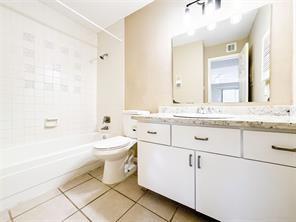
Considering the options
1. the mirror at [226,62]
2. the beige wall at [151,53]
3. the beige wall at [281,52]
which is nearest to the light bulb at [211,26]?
the mirror at [226,62]

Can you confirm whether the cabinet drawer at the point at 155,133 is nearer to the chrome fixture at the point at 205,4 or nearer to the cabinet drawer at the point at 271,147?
the cabinet drawer at the point at 271,147

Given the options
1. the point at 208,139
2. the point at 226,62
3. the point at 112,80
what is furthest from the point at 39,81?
the point at 226,62

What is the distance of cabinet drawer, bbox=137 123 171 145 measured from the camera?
3.65ft

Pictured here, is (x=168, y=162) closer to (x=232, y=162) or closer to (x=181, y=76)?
(x=232, y=162)

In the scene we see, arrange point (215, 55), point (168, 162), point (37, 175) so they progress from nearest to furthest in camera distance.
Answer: point (168, 162) < point (37, 175) < point (215, 55)

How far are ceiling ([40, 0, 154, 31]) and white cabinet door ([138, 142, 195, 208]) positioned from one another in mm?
1959

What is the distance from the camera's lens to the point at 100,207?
1180 mm

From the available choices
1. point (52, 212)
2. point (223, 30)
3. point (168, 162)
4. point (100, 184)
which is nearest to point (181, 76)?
point (223, 30)

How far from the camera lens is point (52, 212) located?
1115mm

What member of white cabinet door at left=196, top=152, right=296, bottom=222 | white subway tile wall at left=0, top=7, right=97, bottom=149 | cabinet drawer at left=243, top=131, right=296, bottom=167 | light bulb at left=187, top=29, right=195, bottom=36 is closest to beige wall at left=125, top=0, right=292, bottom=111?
light bulb at left=187, top=29, right=195, bottom=36

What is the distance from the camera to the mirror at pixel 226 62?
1217 mm

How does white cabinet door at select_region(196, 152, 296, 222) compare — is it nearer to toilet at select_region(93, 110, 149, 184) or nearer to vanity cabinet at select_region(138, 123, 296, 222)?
vanity cabinet at select_region(138, 123, 296, 222)

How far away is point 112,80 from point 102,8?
1.06 metres

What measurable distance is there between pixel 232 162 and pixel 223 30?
130 cm
